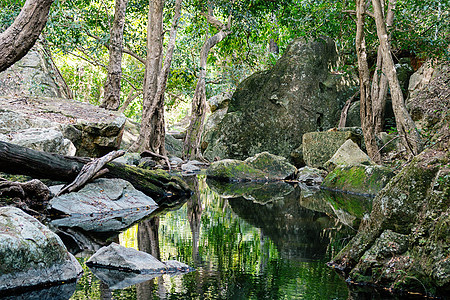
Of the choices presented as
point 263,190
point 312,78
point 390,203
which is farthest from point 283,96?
point 390,203

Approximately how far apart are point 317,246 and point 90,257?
2.53 m

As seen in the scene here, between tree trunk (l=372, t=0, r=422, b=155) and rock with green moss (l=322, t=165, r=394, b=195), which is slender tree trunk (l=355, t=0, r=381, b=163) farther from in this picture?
tree trunk (l=372, t=0, r=422, b=155)

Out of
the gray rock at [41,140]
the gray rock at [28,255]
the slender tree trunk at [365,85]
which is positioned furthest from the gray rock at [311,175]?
the gray rock at [28,255]

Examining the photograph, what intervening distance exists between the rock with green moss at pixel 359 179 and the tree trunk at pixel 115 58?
6.69 metres

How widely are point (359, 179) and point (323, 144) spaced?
159 inches

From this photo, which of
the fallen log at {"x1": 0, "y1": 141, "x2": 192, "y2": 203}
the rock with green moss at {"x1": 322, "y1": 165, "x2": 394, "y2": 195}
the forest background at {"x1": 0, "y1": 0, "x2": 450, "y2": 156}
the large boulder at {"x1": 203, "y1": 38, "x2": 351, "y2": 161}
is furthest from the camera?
the large boulder at {"x1": 203, "y1": 38, "x2": 351, "y2": 161}

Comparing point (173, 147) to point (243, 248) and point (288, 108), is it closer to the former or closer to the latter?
point (288, 108)

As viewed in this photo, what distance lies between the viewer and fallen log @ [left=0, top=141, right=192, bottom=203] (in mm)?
6996

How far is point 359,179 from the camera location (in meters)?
11.6

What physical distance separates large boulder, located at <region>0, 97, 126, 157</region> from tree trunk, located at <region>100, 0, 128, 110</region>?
1.39 meters

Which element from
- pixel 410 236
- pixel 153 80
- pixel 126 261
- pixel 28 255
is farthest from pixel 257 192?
pixel 28 255

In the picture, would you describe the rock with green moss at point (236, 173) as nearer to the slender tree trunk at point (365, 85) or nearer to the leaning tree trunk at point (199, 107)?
the slender tree trunk at point (365, 85)

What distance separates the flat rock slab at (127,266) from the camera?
12.7ft

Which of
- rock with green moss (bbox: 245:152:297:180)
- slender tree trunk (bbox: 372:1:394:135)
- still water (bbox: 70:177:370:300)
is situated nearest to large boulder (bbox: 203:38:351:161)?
slender tree trunk (bbox: 372:1:394:135)
